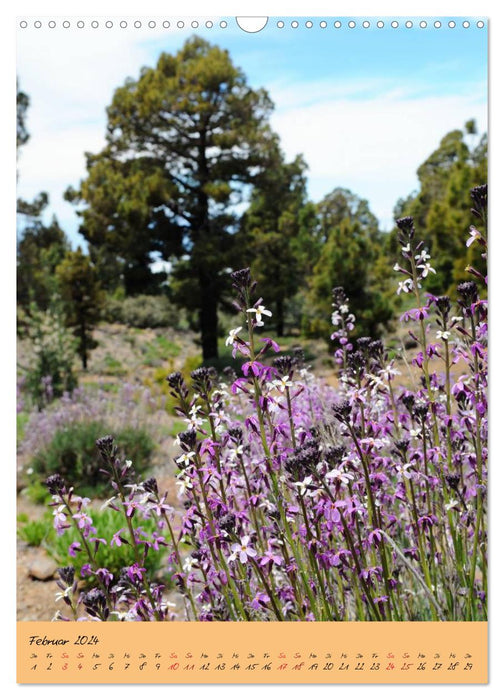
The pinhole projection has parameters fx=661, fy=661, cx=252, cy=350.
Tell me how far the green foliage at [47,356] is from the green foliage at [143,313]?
114 cm

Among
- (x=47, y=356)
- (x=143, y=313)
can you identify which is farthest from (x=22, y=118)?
(x=143, y=313)

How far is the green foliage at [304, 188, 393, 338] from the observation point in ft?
31.9

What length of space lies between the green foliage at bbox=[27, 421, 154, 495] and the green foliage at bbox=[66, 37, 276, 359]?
2.30m

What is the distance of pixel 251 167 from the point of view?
28.5ft

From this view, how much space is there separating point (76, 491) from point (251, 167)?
15.3 feet

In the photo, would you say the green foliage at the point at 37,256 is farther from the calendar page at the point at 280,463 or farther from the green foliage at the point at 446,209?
the green foliage at the point at 446,209

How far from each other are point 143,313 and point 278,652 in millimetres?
8825

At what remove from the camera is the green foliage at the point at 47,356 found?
9180mm

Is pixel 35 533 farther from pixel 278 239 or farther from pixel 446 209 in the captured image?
pixel 278 239

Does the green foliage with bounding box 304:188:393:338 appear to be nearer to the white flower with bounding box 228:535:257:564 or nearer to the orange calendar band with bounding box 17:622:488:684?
the orange calendar band with bounding box 17:622:488:684

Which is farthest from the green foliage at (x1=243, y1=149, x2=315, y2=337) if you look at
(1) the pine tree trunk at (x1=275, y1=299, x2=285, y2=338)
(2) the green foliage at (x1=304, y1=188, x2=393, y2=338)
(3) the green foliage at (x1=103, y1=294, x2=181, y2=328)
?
(3) the green foliage at (x1=103, y1=294, x2=181, y2=328)

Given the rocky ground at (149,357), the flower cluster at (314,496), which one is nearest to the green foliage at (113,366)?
the rocky ground at (149,357)
